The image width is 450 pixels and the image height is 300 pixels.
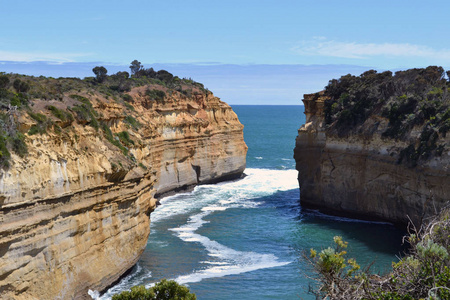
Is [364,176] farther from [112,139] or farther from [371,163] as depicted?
[112,139]

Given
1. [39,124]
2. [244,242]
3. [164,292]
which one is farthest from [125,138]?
[164,292]

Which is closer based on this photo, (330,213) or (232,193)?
(330,213)

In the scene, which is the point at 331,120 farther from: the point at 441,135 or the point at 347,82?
the point at 441,135

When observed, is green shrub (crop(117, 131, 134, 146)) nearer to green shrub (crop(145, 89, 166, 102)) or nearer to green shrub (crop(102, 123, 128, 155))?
green shrub (crop(102, 123, 128, 155))

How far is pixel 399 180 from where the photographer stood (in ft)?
130

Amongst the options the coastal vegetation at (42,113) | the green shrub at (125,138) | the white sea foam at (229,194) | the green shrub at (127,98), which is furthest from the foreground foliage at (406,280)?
the green shrub at (127,98)

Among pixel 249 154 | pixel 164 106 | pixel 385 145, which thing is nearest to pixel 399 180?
pixel 385 145

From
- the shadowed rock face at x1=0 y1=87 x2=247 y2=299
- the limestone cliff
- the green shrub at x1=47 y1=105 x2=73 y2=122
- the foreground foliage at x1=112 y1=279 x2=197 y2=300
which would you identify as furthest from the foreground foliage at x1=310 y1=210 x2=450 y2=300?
the limestone cliff

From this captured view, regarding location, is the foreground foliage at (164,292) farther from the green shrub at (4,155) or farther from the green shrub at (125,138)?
the green shrub at (125,138)

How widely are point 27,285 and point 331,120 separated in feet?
106

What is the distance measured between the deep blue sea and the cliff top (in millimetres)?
6191

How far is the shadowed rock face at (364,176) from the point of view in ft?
120

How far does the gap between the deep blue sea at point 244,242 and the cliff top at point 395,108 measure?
6191mm

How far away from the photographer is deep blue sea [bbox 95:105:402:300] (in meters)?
29.0
